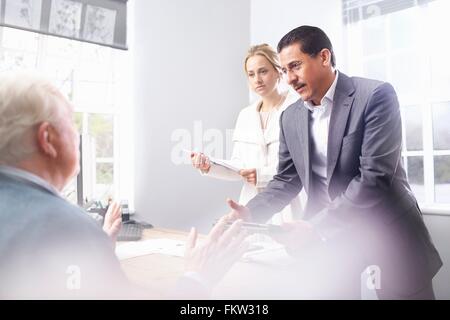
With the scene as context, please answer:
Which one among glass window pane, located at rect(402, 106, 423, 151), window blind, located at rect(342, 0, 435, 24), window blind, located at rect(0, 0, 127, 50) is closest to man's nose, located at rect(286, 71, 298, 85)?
glass window pane, located at rect(402, 106, 423, 151)

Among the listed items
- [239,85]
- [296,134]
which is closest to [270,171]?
[296,134]

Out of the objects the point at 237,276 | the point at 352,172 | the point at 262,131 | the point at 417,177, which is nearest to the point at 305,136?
the point at 352,172

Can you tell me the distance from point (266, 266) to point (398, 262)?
1.28 feet

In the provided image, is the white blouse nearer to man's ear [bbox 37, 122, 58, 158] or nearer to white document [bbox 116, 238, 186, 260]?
white document [bbox 116, 238, 186, 260]

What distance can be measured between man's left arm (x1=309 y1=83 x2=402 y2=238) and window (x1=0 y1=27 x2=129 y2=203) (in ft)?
4.15

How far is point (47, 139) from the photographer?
0.52m

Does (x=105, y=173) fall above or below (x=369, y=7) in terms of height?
below

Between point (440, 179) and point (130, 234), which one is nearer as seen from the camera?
point (130, 234)

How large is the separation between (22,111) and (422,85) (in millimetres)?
1820

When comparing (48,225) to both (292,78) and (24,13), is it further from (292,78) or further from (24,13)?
(24,13)

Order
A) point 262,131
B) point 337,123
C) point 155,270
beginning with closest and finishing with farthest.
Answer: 1. point 155,270
2. point 337,123
3. point 262,131

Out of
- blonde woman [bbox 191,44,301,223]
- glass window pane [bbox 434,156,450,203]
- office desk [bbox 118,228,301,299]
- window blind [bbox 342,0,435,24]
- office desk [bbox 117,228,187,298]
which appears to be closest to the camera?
office desk [bbox 118,228,301,299]

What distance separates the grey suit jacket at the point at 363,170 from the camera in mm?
962

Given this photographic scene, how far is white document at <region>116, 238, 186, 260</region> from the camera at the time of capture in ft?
3.46
